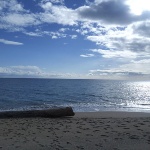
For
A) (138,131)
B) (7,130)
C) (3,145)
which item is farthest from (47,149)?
(138,131)

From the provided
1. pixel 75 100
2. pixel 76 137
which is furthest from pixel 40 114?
pixel 75 100

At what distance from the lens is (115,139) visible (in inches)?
475

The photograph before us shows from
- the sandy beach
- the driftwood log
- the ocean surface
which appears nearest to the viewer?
the sandy beach

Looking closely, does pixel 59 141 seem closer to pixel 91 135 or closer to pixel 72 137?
pixel 72 137

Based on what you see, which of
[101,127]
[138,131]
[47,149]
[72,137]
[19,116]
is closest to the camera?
[47,149]

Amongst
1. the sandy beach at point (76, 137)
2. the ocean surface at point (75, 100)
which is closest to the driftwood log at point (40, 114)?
the sandy beach at point (76, 137)

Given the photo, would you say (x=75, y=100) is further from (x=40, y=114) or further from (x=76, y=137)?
(x=76, y=137)

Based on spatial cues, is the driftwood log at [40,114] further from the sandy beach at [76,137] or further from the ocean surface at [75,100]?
the ocean surface at [75,100]

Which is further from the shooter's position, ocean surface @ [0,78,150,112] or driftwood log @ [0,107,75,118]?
ocean surface @ [0,78,150,112]

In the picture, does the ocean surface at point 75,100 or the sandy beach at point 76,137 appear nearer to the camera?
the sandy beach at point 76,137

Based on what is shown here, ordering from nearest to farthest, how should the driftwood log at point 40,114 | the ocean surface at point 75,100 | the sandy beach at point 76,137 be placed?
the sandy beach at point 76,137 → the driftwood log at point 40,114 → the ocean surface at point 75,100

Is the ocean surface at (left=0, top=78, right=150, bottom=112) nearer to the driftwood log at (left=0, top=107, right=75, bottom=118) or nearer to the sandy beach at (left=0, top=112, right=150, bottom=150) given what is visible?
the driftwood log at (left=0, top=107, right=75, bottom=118)

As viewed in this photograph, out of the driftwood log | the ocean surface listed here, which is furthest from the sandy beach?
the ocean surface

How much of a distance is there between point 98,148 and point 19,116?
12546 millimetres
